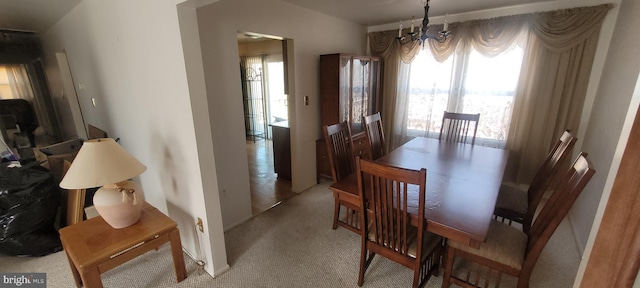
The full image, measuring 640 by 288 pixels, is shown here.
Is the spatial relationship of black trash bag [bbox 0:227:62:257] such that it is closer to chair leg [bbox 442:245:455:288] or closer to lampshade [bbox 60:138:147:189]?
lampshade [bbox 60:138:147:189]

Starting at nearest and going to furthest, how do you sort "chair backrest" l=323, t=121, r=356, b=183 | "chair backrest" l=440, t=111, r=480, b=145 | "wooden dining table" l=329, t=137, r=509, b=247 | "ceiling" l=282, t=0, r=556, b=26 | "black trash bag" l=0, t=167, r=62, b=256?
"wooden dining table" l=329, t=137, r=509, b=247 → "black trash bag" l=0, t=167, r=62, b=256 → "chair backrest" l=323, t=121, r=356, b=183 → "ceiling" l=282, t=0, r=556, b=26 → "chair backrest" l=440, t=111, r=480, b=145

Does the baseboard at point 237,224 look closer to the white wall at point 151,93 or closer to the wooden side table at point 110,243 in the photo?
the white wall at point 151,93

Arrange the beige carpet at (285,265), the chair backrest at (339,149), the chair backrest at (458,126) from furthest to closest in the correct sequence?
the chair backrest at (458,126) → the chair backrest at (339,149) → the beige carpet at (285,265)

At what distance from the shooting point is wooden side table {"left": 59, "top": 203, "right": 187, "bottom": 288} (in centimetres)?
139

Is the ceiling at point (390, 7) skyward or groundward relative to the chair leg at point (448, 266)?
skyward

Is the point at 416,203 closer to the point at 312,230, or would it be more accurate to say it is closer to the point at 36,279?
the point at 312,230

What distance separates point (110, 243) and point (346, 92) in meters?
2.64

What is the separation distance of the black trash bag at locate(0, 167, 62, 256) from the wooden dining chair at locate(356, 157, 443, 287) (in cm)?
258

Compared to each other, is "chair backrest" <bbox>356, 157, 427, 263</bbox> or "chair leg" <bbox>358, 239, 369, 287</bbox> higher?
"chair backrest" <bbox>356, 157, 427, 263</bbox>

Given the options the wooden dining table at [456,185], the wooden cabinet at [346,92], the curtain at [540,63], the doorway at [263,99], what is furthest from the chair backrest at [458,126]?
the doorway at [263,99]

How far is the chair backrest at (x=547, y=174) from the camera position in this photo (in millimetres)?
1757

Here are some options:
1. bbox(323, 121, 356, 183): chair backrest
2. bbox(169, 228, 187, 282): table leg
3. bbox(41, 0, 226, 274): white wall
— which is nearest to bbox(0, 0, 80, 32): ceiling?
bbox(41, 0, 226, 274): white wall

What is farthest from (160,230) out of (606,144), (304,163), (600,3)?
(600,3)

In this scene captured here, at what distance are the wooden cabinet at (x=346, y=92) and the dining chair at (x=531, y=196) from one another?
1287 millimetres
